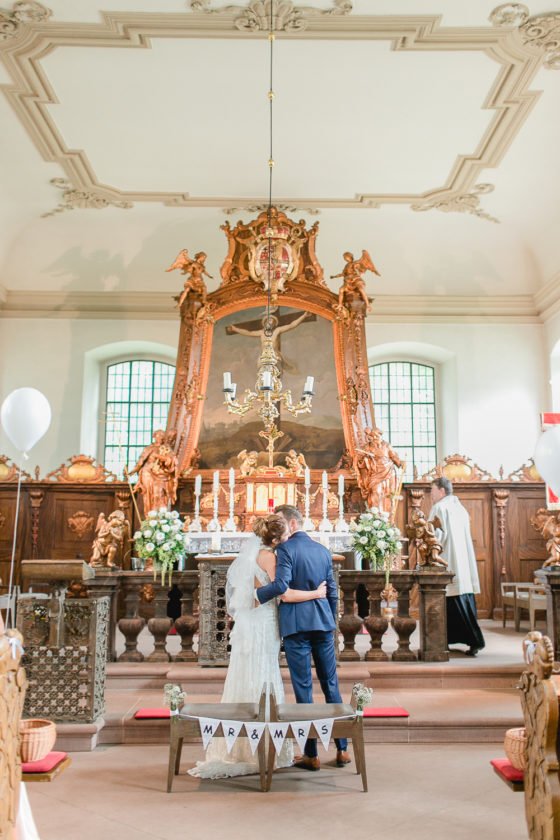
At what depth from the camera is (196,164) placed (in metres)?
12.9

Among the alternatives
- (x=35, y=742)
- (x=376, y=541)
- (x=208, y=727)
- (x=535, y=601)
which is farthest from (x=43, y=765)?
(x=535, y=601)

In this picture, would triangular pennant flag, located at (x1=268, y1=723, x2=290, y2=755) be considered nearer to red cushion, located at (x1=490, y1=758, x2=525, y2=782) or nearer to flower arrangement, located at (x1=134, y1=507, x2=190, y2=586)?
red cushion, located at (x1=490, y1=758, x2=525, y2=782)

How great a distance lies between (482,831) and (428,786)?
0.85 m

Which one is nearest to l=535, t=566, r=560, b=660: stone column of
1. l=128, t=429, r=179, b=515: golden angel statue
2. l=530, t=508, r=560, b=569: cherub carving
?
l=530, t=508, r=560, b=569: cherub carving

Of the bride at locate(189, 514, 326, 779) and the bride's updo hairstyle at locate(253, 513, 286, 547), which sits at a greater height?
the bride's updo hairstyle at locate(253, 513, 286, 547)

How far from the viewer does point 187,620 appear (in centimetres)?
812

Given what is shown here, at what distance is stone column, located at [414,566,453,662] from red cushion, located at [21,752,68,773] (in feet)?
15.9

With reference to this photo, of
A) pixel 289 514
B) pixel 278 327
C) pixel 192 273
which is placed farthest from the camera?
pixel 278 327

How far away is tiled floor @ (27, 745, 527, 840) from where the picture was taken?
4473 millimetres

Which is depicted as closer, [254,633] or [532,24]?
[254,633]

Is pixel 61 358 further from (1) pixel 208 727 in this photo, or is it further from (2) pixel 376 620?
(1) pixel 208 727

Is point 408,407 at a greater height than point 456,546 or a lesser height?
greater

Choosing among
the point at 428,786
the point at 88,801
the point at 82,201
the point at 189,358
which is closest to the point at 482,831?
the point at 428,786

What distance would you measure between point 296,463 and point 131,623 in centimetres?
495
